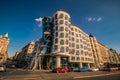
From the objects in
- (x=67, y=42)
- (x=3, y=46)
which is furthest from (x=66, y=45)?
(x=3, y=46)

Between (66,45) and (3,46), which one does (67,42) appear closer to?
(66,45)

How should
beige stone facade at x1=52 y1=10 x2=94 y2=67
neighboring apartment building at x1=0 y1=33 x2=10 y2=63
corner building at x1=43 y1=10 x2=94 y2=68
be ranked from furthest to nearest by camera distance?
neighboring apartment building at x1=0 y1=33 x2=10 y2=63 → beige stone facade at x1=52 y1=10 x2=94 y2=67 → corner building at x1=43 y1=10 x2=94 y2=68

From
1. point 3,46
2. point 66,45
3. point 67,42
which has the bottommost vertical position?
point 66,45

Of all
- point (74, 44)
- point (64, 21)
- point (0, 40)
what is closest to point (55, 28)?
point (64, 21)

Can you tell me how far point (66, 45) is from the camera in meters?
55.7

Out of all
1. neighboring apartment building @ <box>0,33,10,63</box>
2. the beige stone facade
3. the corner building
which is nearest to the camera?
the corner building

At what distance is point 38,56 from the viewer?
57.4 metres

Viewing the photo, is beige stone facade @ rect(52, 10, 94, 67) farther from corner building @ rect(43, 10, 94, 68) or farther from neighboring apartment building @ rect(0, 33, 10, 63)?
neighboring apartment building @ rect(0, 33, 10, 63)

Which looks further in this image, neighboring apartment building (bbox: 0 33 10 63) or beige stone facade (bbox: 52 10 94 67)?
neighboring apartment building (bbox: 0 33 10 63)

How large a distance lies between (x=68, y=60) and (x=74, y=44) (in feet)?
39.6

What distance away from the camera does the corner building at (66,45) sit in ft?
176

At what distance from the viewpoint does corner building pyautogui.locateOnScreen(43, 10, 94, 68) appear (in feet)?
176

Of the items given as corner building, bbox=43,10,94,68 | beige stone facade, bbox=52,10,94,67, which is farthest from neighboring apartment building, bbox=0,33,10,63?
beige stone facade, bbox=52,10,94,67

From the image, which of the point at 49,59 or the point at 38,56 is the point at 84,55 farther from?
the point at 38,56
